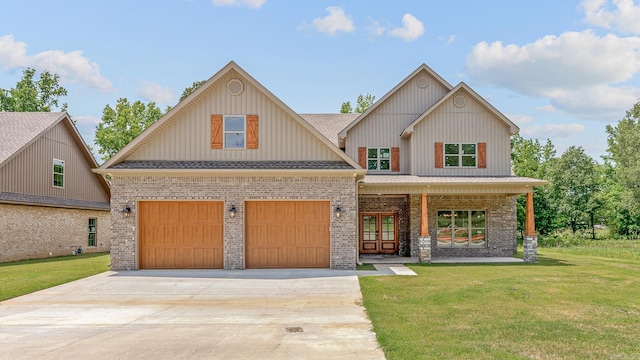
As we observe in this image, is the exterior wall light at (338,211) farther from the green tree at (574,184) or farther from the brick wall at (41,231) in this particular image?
the green tree at (574,184)

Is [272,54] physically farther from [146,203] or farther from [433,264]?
[433,264]

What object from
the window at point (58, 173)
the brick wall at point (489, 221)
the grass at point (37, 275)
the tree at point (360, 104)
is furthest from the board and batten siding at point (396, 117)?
the tree at point (360, 104)

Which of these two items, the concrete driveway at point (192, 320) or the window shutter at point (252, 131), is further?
the window shutter at point (252, 131)

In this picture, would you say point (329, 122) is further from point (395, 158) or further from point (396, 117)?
point (395, 158)

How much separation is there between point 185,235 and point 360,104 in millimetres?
29430

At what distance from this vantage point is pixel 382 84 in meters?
26.3

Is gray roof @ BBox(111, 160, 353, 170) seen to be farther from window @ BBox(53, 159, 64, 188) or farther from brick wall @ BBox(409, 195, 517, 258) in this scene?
window @ BBox(53, 159, 64, 188)

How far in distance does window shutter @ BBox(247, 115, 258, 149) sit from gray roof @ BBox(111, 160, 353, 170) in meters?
0.66

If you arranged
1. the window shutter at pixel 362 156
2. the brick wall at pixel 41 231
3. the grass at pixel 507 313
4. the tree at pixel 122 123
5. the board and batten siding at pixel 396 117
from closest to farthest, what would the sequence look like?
the grass at pixel 507 313 < the brick wall at pixel 41 231 < the window shutter at pixel 362 156 < the board and batten siding at pixel 396 117 < the tree at pixel 122 123

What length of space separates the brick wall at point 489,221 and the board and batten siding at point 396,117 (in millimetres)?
2454

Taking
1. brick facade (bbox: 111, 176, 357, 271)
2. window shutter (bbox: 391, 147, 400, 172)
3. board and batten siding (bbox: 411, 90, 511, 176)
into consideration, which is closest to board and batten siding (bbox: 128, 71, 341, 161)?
brick facade (bbox: 111, 176, 357, 271)

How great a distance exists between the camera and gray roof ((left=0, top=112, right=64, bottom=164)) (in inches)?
899

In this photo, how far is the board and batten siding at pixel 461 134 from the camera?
69.3 feet

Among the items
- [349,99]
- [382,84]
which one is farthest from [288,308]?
[349,99]
